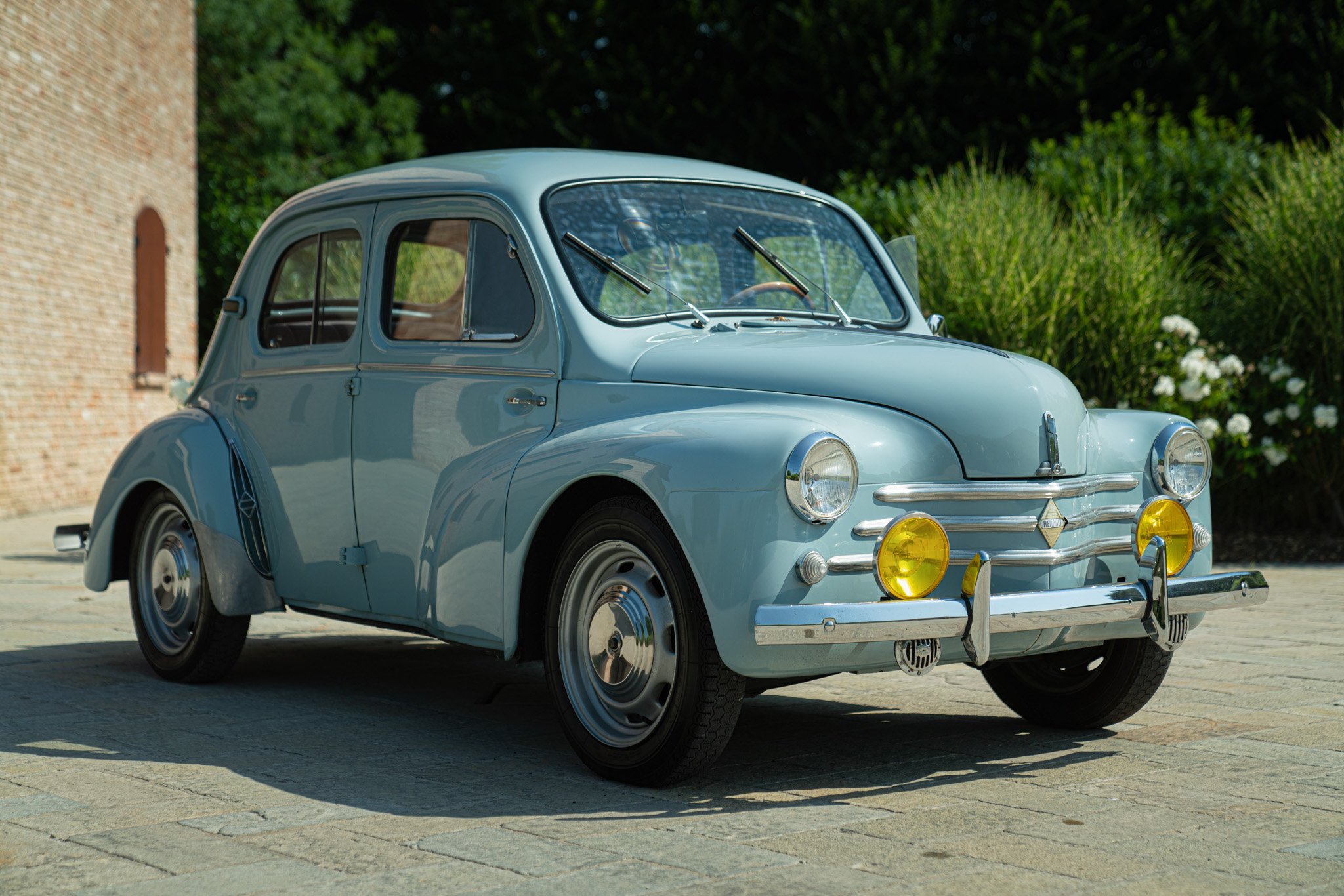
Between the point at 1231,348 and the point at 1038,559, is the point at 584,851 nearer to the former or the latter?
the point at 1038,559

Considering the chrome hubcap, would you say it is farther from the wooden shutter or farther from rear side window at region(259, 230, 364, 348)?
the wooden shutter

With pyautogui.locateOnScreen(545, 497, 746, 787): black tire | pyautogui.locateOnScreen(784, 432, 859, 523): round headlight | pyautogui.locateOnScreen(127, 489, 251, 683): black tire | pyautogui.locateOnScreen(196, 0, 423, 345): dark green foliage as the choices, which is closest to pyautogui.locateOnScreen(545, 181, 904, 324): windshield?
pyautogui.locateOnScreen(545, 497, 746, 787): black tire

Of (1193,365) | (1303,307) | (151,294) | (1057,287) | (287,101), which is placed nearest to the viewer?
(1193,365)

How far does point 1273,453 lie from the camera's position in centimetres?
1057

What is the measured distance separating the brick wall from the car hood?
36.6 ft

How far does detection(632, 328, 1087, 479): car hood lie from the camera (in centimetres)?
420

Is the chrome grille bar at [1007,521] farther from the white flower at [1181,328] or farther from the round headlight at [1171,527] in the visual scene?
the white flower at [1181,328]

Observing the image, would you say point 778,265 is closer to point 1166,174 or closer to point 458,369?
point 458,369

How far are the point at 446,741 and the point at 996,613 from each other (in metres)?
1.91

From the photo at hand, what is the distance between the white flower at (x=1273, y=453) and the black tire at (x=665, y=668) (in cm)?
756

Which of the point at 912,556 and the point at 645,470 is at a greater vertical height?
the point at 645,470

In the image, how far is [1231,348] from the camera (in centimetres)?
1145

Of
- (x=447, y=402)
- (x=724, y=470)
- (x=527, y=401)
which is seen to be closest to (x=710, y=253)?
(x=527, y=401)

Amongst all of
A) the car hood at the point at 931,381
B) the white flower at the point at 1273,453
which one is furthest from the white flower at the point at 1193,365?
the car hood at the point at 931,381
